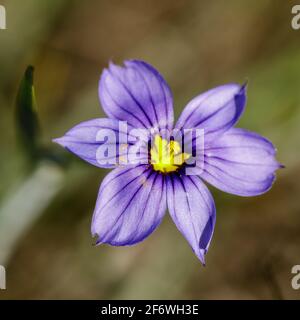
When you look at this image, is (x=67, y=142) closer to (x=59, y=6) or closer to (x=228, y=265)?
(x=59, y=6)

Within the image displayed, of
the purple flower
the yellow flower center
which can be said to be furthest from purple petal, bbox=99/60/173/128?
the yellow flower center

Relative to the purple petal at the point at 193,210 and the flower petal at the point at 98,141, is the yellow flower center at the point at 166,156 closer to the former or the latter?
the purple petal at the point at 193,210

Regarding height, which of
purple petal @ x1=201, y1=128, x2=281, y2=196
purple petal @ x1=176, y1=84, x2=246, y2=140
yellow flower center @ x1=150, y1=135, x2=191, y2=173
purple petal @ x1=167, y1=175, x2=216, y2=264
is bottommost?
purple petal @ x1=167, y1=175, x2=216, y2=264

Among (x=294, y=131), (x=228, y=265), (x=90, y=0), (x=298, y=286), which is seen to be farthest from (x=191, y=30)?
(x=298, y=286)

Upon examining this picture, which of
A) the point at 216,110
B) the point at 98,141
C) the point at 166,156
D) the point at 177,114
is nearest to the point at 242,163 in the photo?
the point at 216,110

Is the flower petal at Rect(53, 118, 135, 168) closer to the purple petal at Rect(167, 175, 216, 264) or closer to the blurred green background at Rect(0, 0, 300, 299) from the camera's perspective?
the purple petal at Rect(167, 175, 216, 264)
